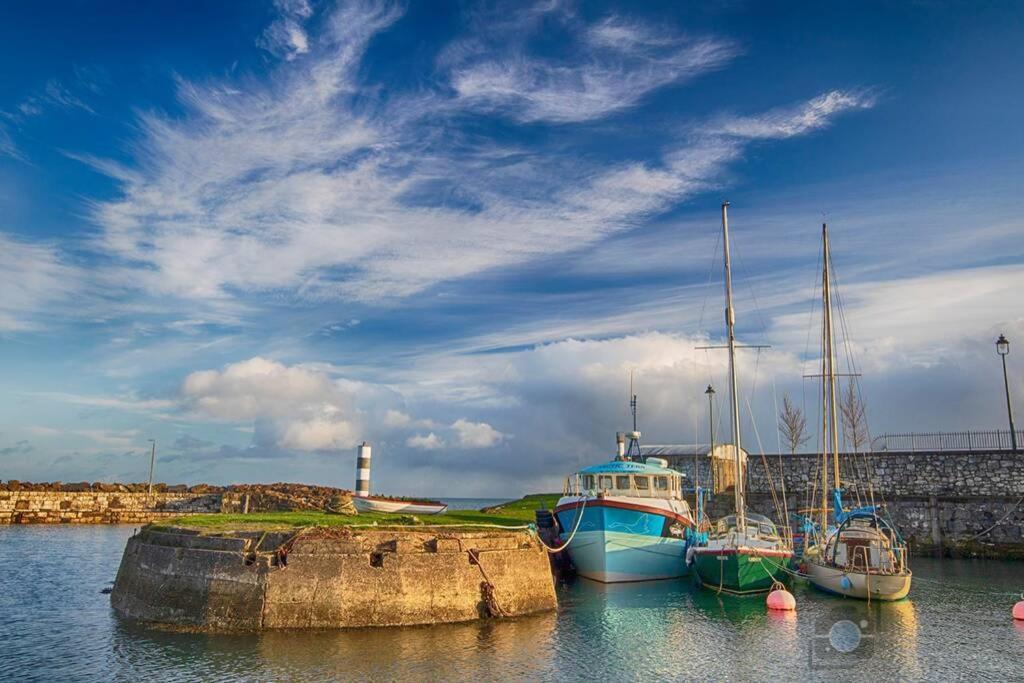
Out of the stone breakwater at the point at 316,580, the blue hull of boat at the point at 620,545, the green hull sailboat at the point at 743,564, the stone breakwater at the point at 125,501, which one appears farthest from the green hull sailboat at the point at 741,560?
the stone breakwater at the point at 125,501

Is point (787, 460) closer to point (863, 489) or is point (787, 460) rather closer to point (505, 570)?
point (863, 489)

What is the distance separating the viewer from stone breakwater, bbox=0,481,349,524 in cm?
6506

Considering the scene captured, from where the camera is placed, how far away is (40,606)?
78.3ft

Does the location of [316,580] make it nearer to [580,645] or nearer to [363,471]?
[580,645]

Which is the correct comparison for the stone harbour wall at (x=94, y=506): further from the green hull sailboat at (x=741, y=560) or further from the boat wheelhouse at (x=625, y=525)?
the green hull sailboat at (x=741, y=560)

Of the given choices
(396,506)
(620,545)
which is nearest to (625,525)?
(620,545)

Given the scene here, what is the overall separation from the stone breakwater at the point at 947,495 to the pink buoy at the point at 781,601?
63.9 ft

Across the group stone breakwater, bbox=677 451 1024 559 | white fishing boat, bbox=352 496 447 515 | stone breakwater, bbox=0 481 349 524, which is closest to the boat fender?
white fishing boat, bbox=352 496 447 515

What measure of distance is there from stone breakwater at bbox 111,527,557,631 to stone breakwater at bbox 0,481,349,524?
41.8 meters

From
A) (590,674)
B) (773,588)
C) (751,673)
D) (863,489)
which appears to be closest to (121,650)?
(590,674)

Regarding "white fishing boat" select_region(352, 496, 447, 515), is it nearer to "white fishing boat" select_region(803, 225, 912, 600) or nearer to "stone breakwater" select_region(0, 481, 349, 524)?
"white fishing boat" select_region(803, 225, 912, 600)

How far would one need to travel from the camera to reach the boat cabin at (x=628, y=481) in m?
34.1

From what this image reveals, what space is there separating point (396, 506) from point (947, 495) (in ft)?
106

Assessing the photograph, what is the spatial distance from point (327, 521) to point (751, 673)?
1376 cm
